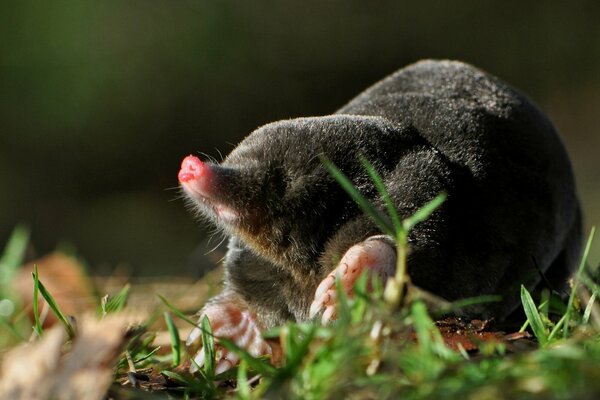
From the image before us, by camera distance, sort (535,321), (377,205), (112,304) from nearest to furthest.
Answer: (535,321) → (377,205) → (112,304)

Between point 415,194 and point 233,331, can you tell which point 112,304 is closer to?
point 233,331

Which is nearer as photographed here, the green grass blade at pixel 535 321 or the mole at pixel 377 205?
the green grass blade at pixel 535 321

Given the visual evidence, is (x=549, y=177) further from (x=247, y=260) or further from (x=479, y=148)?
(x=247, y=260)

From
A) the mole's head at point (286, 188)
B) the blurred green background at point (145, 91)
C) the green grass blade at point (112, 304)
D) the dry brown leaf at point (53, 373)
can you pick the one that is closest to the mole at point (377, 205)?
the mole's head at point (286, 188)

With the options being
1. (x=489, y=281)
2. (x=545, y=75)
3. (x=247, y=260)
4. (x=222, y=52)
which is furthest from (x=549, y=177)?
(x=545, y=75)

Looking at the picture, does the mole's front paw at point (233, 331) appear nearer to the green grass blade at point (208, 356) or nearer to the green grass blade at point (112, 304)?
the green grass blade at point (112, 304)

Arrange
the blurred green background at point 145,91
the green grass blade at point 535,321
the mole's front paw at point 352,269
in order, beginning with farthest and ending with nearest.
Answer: the blurred green background at point 145,91 < the mole's front paw at point 352,269 < the green grass blade at point 535,321

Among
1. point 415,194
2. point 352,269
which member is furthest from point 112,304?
point 415,194

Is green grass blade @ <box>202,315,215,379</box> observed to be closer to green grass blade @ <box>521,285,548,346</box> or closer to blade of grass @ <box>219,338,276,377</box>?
blade of grass @ <box>219,338,276,377</box>
